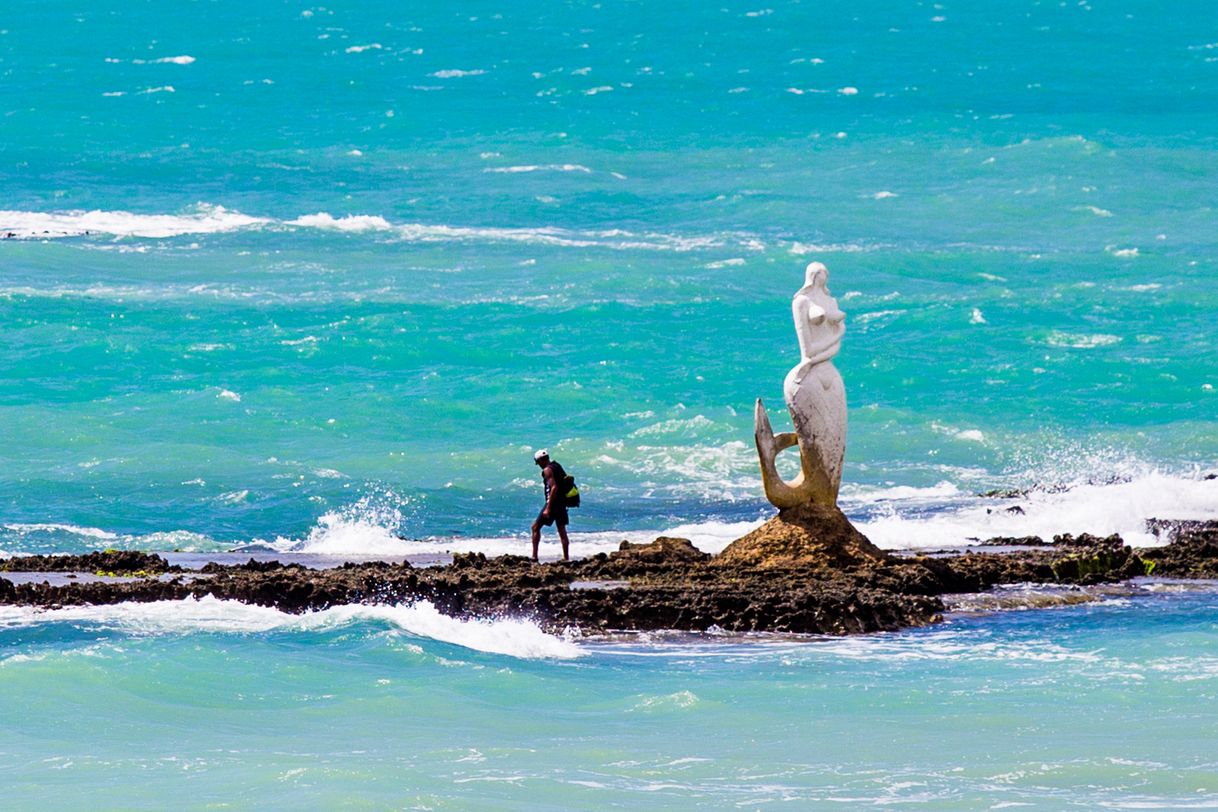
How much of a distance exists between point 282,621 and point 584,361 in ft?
70.9

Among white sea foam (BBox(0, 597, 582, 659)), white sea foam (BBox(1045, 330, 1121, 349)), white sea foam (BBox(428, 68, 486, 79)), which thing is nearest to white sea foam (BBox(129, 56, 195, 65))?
white sea foam (BBox(428, 68, 486, 79))

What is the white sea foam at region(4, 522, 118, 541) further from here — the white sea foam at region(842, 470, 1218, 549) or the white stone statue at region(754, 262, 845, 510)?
the white stone statue at region(754, 262, 845, 510)

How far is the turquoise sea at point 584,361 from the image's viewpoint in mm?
13664

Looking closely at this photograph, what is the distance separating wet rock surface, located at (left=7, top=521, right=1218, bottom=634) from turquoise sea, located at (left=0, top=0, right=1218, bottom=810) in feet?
1.33

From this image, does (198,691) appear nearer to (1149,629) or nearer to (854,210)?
A: (1149,629)

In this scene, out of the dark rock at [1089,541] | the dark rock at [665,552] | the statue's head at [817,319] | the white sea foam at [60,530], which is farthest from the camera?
the white sea foam at [60,530]

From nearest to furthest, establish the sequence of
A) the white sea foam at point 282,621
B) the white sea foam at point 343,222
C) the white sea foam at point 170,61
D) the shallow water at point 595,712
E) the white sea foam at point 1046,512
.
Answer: the shallow water at point 595,712
the white sea foam at point 282,621
the white sea foam at point 1046,512
the white sea foam at point 343,222
the white sea foam at point 170,61

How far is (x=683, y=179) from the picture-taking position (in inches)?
2170

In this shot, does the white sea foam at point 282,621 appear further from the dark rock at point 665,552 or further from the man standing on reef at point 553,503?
the man standing on reef at point 553,503

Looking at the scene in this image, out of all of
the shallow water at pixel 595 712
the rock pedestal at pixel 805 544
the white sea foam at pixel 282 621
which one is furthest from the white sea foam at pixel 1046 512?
the white sea foam at pixel 282 621

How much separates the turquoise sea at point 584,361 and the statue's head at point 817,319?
2.81 metres

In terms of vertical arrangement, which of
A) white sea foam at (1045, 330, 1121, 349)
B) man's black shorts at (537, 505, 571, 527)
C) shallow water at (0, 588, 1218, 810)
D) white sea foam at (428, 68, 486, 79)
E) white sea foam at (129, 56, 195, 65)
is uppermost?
white sea foam at (129, 56, 195, 65)

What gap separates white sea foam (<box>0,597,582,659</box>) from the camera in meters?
16.2

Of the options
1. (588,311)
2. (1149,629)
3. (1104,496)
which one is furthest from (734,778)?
(588,311)
